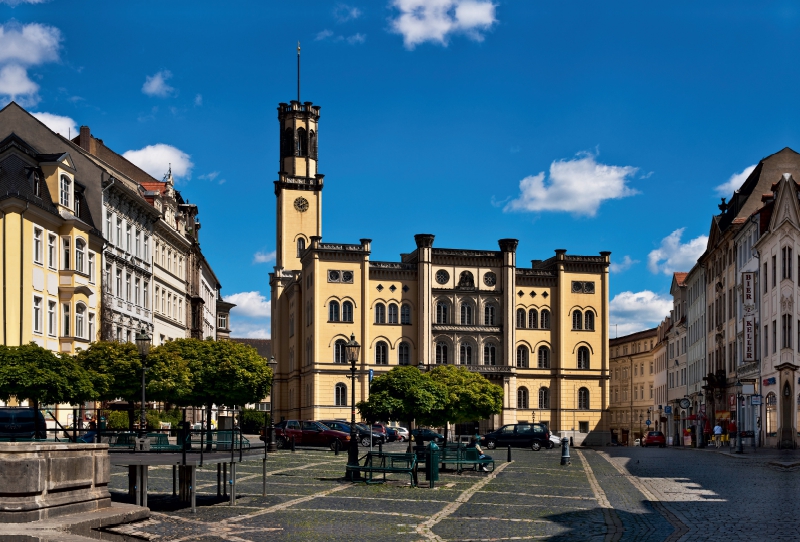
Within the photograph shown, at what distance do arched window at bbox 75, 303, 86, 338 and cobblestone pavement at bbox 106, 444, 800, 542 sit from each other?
18.5 meters

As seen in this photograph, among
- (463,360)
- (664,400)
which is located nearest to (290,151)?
(463,360)

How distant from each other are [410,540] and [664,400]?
96.4 meters

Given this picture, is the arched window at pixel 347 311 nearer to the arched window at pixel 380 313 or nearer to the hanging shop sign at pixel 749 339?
the arched window at pixel 380 313

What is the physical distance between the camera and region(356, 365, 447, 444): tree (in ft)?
133

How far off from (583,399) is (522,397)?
5721mm

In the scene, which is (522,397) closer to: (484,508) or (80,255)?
(80,255)

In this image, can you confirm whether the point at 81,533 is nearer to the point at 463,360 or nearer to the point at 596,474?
the point at 596,474

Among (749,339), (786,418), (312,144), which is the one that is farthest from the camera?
(312,144)

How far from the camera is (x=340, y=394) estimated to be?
9544 cm

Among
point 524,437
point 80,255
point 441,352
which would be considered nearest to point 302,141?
point 441,352

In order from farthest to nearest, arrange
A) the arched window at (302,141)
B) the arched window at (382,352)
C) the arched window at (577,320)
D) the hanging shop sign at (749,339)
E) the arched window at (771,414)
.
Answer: the arched window at (302,141) → the arched window at (577,320) → the arched window at (382,352) → the hanging shop sign at (749,339) → the arched window at (771,414)

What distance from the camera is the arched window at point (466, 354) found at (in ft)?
329

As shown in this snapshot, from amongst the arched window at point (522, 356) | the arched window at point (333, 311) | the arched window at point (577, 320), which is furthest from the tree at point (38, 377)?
the arched window at point (577, 320)

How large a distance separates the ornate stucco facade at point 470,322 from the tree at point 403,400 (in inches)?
2138
